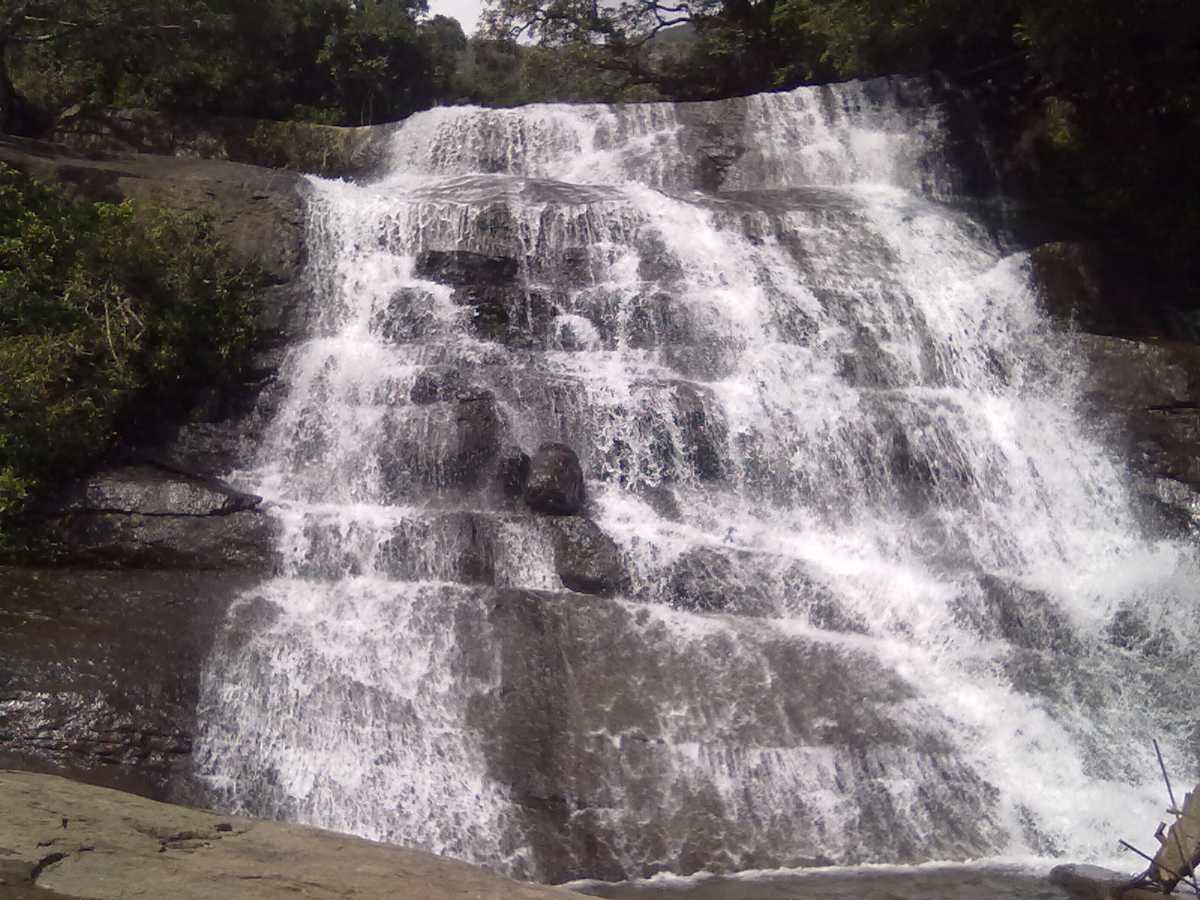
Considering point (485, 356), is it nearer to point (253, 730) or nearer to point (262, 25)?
point (253, 730)

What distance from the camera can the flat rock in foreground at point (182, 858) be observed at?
4863mm

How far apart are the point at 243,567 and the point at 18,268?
17.1ft

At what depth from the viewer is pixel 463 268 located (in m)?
16.9

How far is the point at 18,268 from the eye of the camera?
14.5 m

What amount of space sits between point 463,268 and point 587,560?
19.4 feet

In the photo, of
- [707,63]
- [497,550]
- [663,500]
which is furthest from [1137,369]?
[707,63]

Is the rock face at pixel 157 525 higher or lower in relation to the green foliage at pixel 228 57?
lower

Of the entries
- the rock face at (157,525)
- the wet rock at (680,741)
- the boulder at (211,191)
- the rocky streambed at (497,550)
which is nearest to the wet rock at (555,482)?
the rocky streambed at (497,550)

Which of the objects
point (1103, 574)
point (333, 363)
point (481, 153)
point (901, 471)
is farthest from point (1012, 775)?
point (481, 153)

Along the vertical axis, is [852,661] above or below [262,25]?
below

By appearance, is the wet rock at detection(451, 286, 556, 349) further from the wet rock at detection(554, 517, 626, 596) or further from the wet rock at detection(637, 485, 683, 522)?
the wet rock at detection(554, 517, 626, 596)

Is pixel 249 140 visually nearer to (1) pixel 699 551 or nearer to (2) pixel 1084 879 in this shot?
(1) pixel 699 551

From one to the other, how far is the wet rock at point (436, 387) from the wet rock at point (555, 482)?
5.43 ft

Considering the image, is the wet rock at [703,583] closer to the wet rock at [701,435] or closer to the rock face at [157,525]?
the wet rock at [701,435]
